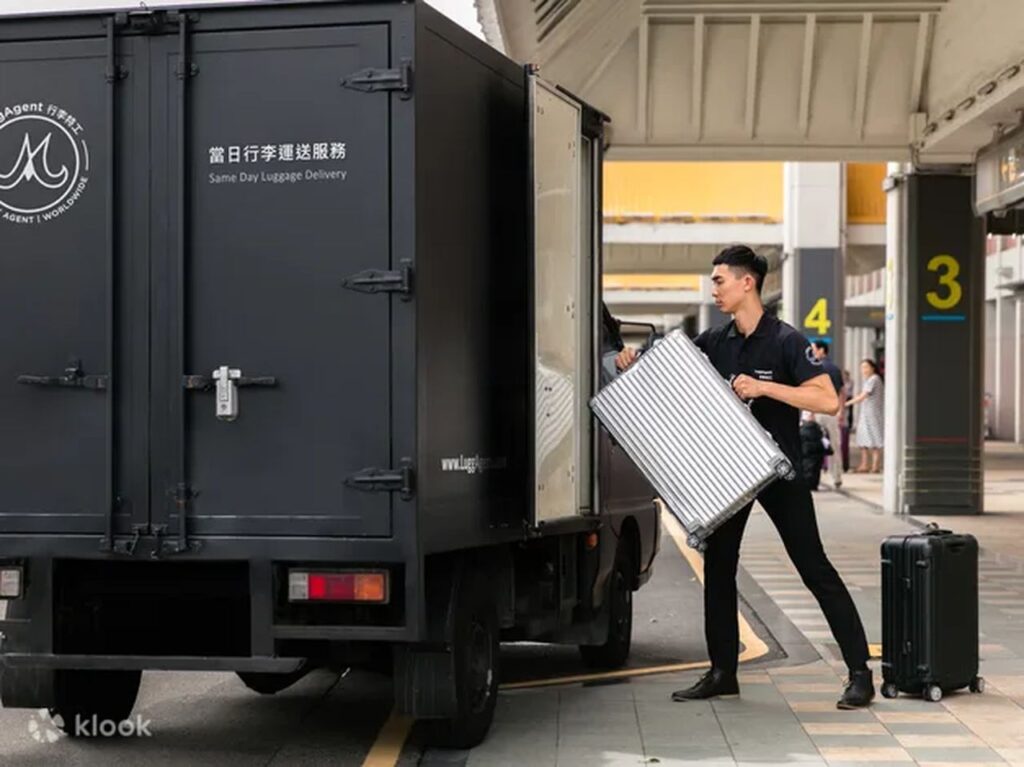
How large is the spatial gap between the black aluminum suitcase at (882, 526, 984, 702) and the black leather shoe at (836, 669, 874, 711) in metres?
0.22

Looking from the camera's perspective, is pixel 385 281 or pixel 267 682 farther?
pixel 267 682

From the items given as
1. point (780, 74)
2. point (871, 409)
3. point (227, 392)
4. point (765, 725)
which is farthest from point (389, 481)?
point (871, 409)

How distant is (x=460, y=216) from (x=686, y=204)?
86.4ft

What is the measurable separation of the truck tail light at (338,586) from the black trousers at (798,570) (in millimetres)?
2113

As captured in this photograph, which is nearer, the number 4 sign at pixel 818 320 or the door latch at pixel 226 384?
the door latch at pixel 226 384

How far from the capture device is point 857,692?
315 inches

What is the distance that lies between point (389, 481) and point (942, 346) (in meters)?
14.9

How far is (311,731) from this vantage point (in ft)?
25.6

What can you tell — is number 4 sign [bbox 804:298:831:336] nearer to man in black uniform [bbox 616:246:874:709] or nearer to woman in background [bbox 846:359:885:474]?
woman in background [bbox 846:359:885:474]

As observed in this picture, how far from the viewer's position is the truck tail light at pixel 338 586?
634 cm

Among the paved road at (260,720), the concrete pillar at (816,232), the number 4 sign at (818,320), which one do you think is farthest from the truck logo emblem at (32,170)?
the number 4 sign at (818,320)

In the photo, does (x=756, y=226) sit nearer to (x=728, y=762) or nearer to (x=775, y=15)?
(x=775, y=15)
